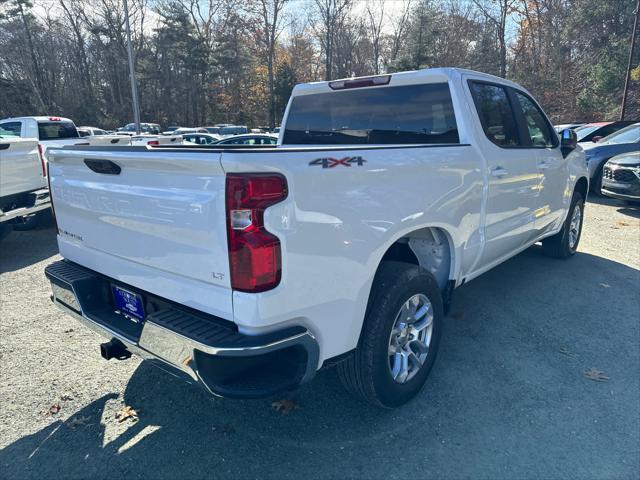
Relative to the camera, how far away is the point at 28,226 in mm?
8094

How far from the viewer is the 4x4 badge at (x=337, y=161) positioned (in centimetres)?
206

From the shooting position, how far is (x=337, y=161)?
214cm

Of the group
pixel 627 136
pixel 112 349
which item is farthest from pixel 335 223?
pixel 627 136

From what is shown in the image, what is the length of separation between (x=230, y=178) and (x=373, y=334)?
122 cm

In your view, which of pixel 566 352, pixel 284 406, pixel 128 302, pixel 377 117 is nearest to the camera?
pixel 128 302

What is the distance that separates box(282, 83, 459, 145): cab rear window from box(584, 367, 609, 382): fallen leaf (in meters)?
1.99

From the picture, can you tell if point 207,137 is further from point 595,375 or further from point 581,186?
point 595,375

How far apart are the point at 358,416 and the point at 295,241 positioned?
1444 millimetres

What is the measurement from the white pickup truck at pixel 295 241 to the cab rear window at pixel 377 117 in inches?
0.7

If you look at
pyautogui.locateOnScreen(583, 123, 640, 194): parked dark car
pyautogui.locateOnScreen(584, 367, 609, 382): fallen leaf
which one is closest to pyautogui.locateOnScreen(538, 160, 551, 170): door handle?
pyautogui.locateOnScreen(584, 367, 609, 382): fallen leaf

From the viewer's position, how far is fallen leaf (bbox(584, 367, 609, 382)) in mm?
3203

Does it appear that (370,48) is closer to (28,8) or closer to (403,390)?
(28,8)

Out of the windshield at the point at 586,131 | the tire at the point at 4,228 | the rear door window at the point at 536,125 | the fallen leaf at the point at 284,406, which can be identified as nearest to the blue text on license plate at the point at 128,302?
the fallen leaf at the point at 284,406

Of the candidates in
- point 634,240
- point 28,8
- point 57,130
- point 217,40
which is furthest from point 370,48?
point 634,240
